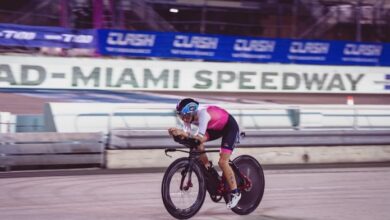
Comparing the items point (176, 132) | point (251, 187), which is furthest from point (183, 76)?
point (176, 132)

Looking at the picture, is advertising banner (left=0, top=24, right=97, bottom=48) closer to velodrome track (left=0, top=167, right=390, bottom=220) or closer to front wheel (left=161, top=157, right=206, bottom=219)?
velodrome track (left=0, top=167, right=390, bottom=220)

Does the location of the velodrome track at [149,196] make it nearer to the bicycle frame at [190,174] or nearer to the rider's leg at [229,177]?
the rider's leg at [229,177]

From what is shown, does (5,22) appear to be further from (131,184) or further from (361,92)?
(131,184)

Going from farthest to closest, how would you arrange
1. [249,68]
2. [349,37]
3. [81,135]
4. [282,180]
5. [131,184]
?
[349,37], [249,68], [81,135], [282,180], [131,184]

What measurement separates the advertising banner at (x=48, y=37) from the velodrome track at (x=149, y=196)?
1296 centimetres

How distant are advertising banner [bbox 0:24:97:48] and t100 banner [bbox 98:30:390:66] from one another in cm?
84

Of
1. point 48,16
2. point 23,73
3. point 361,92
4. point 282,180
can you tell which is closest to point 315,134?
point 282,180

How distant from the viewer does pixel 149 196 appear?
974 centimetres

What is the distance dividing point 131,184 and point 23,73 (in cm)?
1164

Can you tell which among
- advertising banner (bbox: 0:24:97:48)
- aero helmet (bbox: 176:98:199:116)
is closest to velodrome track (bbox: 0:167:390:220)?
aero helmet (bbox: 176:98:199:116)

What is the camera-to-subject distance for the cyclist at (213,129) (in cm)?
758

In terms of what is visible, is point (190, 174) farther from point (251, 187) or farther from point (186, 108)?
point (251, 187)

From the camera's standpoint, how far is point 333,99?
25859 millimetres

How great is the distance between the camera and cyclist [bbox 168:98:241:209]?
7578mm
